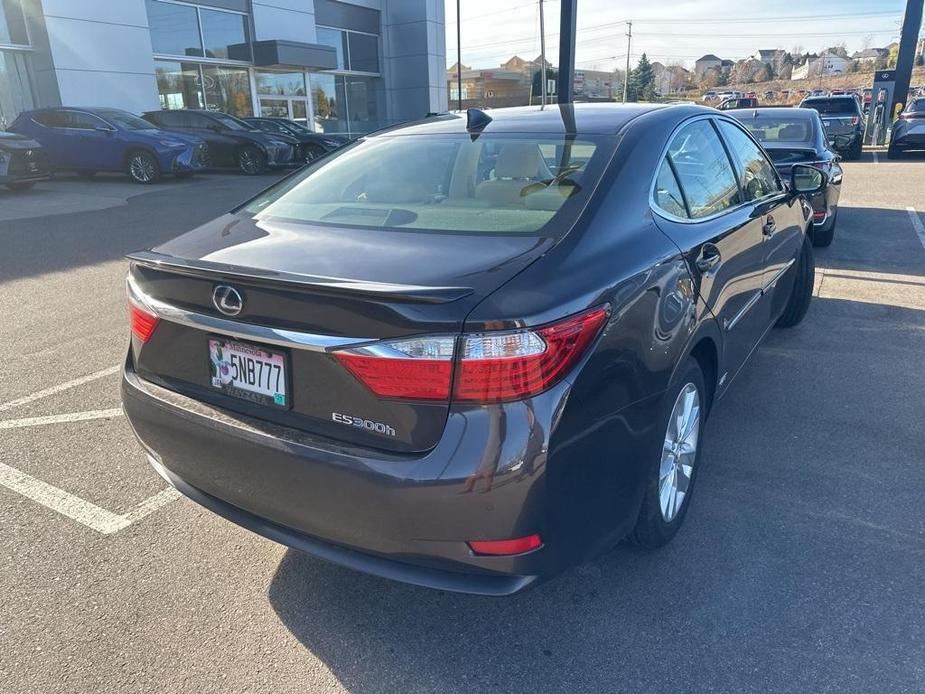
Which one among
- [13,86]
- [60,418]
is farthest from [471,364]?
[13,86]

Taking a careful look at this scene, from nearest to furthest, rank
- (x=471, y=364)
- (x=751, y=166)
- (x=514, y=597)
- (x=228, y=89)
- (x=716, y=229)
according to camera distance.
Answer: (x=471, y=364)
(x=514, y=597)
(x=716, y=229)
(x=751, y=166)
(x=228, y=89)

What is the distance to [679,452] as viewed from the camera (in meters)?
2.86

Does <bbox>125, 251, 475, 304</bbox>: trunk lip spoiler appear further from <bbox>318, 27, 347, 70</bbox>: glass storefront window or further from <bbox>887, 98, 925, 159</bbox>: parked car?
<bbox>318, 27, 347, 70</bbox>: glass storefront window

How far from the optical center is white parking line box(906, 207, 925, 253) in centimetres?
886

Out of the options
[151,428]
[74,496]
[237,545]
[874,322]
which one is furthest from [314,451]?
[874,322]

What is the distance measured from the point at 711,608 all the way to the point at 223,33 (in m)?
24.3

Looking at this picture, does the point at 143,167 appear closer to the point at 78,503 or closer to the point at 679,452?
the point at 78,503

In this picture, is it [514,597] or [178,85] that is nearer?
[514,597]

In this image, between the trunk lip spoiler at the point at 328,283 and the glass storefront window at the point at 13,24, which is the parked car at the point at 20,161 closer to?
the glass storefront window at the point at 13,24

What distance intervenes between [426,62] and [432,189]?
96.4 feet

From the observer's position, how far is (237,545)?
293 centimetres

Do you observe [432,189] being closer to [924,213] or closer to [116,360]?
[116,360]

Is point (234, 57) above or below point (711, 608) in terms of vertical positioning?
above

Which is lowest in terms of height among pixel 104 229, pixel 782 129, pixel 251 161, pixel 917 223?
pixel 917 223
